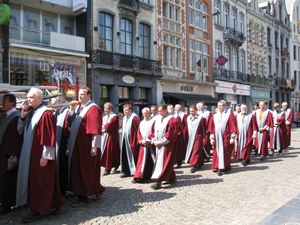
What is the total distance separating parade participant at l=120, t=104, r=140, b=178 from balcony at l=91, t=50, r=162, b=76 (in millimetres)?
10490

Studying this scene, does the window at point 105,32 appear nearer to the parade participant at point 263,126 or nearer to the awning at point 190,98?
the awning at point 190,98

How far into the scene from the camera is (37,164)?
5.16m

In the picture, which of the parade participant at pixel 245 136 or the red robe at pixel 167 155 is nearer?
the red robe at pixel 167 155

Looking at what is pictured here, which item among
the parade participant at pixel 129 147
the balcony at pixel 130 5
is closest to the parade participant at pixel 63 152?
the parade participant at pixel 129 147

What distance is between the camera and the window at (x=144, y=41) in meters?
22.8

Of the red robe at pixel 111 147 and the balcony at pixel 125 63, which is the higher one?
the balcony at pixel 125 63

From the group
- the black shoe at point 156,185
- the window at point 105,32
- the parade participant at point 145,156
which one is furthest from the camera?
the window at point 105,32

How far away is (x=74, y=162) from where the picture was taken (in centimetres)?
588

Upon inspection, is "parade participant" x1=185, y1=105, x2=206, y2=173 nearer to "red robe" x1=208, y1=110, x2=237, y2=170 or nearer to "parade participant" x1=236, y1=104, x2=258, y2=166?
"red robe" x1=208, y1=110, x2=237, y2=170

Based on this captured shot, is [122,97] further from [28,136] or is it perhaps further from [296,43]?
[296,43]

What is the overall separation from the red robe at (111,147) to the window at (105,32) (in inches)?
452

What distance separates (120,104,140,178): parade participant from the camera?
8.76 m

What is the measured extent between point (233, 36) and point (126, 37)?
1378 cm

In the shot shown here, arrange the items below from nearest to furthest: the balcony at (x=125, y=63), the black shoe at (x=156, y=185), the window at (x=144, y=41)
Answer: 1. the black shoe at (x=156, y=185)
2. the balcony at (x=125, y=63)
3. the window at (x=144, y=41)
